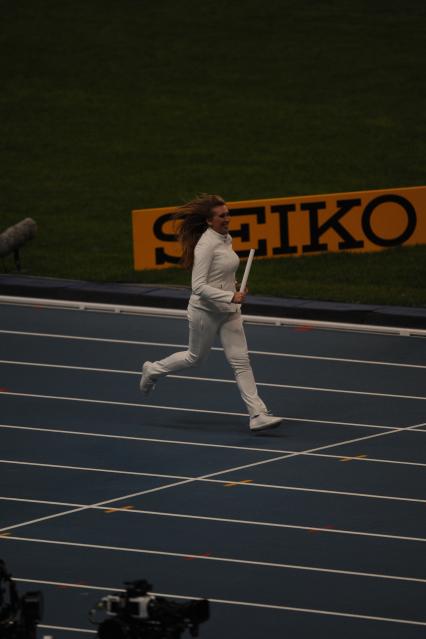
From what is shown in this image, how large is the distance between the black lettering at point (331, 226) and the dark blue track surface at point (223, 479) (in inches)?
127

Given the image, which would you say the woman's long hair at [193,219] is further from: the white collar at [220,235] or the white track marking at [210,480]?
the white track marking at [210,480]

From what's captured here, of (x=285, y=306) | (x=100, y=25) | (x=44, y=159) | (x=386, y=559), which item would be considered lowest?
(x=386, y=559)

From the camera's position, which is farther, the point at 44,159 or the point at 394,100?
the point at 394,100

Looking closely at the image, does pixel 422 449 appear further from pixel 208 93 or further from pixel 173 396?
pixel 208 93

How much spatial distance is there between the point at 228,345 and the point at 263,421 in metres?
0.67

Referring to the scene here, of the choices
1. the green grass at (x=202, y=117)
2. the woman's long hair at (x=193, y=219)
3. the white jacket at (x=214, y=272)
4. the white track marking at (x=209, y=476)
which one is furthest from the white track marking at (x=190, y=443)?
the green grass at (x=202, y=117)

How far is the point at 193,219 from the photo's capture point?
570 inches

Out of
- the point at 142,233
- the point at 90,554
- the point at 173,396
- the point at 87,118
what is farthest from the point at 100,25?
the point at 90,554

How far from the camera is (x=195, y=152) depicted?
96.9ft

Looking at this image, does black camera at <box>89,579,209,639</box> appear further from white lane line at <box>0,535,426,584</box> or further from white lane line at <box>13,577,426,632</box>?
white lane line at <box>0,535,426,584</box>

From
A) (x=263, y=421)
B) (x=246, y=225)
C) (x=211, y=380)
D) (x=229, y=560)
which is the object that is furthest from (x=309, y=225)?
(x=229, y=560)

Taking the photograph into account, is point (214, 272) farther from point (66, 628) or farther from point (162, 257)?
point (162, 257)

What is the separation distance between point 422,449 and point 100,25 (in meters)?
26.1

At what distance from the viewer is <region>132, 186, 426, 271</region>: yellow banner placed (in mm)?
21109
